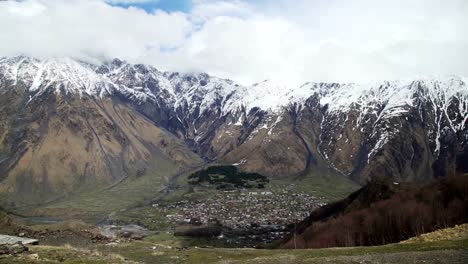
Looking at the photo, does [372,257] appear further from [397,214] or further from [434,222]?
[397,214]

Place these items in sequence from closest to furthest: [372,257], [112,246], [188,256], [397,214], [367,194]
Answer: [372,257] < [188,256] < [112,246] < [397,214] < [367,194]

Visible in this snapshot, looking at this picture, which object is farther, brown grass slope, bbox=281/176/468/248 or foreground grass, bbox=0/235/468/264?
brown grass slope, bbox=281/176/468/248

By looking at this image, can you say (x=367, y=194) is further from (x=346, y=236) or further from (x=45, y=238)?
(x=45, y=238)

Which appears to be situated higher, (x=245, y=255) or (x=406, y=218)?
(x=245, y=255)

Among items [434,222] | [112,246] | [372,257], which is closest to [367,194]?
[434,222]

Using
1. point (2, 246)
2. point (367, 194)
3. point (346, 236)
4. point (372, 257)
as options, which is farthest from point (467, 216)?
point (367, 194)

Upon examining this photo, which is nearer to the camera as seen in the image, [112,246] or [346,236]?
[112,246]

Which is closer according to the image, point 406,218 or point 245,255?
point 245,255

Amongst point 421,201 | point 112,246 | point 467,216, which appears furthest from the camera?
point 421,201

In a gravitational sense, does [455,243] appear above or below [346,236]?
above

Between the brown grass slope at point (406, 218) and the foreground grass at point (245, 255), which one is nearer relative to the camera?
the foreground grass at point (245, 255)
